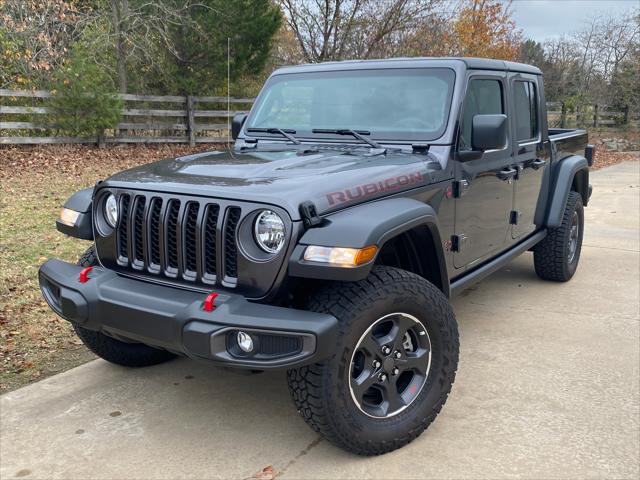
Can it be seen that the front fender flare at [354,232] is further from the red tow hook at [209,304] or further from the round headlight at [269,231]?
the red tow hook at [209,304]

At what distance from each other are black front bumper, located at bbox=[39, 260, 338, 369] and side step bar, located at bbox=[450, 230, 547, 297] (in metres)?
1.38

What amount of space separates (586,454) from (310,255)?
159 cm

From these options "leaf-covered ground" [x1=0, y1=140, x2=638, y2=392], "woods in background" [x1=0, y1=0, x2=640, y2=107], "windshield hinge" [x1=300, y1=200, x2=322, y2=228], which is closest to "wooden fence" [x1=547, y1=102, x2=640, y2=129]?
"woods in background" [x1=0, y1=0, x2=640, y2=107]

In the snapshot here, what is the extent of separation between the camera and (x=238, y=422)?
313cm

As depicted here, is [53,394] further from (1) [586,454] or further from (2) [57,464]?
(1) [586,454]

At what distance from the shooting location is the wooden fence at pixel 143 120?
13070 mm

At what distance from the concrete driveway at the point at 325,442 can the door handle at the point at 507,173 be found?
1087 mm

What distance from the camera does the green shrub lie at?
13062mm

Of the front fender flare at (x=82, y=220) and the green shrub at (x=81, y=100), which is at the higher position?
the green shrub at (x=81, y=100)

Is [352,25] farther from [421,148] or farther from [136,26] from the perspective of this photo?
[421,148]

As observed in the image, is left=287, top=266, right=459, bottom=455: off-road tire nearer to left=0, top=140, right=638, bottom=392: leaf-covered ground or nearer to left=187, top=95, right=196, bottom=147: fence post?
left=0, top=140, right=638, bottom=392: leaf-covered ground

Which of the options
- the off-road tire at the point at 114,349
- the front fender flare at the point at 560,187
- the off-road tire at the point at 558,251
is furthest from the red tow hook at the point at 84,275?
the off-road tire at the point at 558,251

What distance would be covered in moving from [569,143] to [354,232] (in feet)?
12.3

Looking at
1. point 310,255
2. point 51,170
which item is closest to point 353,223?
point 310,255
